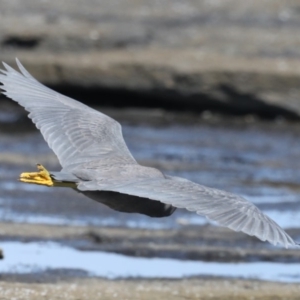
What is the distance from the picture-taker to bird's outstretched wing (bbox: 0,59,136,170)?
541 centimetres

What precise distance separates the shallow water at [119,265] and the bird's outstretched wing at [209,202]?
1522 millimetres

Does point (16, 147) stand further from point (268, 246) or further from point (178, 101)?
point (268, 246)

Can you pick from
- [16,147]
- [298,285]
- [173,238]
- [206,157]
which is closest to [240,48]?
[206,157]

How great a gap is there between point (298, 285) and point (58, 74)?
6293 mm

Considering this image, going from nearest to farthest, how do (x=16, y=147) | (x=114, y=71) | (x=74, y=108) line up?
1. (x=74, y=108)
2. (x=16, y=147)
3. (x=114, y=71)

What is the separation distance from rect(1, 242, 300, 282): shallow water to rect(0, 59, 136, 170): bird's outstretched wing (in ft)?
3.36

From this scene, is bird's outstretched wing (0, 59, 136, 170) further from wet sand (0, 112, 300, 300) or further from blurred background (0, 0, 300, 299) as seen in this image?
blurred background (0, 0, 300, 299)

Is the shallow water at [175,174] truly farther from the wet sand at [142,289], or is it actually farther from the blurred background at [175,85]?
the wet sand at [142,289]

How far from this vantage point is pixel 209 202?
15.0ft

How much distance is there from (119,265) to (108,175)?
1.62 m

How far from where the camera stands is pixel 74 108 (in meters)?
5.93

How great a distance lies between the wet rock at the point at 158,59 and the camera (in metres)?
11.7

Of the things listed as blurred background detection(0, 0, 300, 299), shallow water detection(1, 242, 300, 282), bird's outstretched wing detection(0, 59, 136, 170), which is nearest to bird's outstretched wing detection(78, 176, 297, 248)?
bird's outstretched wing detection(0, 59, 136, 170)

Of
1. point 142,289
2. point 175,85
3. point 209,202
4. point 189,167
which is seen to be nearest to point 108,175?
point 209,202
